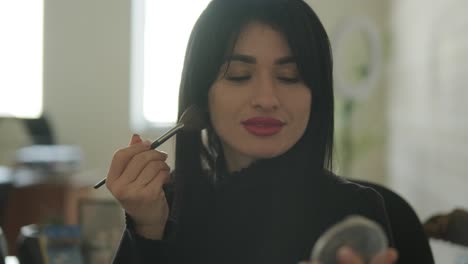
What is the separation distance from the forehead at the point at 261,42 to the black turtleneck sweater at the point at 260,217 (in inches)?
5.4

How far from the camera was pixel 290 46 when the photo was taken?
713 millimetres

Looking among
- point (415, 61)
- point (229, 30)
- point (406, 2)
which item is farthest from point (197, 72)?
point (406, 2)

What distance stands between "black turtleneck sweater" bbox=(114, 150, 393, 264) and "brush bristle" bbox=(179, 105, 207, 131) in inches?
3.1

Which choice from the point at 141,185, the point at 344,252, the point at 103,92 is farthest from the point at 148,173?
the point at 103,92

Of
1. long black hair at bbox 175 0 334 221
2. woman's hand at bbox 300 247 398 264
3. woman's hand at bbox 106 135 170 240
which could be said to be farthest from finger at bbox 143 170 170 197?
woman's hand at bbox 300 247 398 264

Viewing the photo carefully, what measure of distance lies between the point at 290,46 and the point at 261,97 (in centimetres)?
7

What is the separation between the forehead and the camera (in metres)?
0.71

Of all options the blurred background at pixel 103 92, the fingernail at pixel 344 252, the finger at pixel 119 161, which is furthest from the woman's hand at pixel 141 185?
the blurred background at pixel 103 92

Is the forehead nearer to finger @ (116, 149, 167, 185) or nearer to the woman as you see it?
the woman

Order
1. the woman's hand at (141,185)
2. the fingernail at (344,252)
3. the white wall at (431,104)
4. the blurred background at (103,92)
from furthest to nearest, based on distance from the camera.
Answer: the blurred background at (103,92) → the white wall at (431,104) → the woman's hand at (141,185) → the fingernail at (344,252)

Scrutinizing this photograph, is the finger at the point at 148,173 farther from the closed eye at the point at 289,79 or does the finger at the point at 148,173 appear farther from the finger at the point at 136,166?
the closed eye at the point at 289,79

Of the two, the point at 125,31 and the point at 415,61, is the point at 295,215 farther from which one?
the point at 125,31

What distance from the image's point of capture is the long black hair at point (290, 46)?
2.37ft

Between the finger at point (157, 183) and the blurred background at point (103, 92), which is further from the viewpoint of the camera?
the blurred background at point (103, 92)
